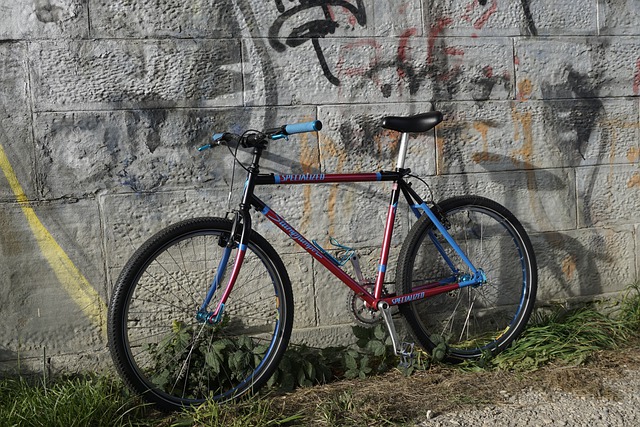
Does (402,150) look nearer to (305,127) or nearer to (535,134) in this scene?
(305,127)

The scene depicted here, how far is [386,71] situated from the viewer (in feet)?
11.8

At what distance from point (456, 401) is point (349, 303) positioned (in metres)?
0.73

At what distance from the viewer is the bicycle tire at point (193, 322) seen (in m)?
2.81

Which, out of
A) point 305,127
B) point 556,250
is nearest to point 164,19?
point 305,127

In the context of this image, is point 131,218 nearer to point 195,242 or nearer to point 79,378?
point 195,242

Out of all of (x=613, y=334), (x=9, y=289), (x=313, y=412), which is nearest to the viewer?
(x=313, y=412)

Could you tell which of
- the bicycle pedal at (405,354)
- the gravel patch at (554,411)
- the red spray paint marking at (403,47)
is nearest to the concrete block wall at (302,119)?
the red spray paint marking at (403,47)

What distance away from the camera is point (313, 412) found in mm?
2920

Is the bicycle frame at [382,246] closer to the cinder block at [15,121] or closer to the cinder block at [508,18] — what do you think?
the cinder block at [508,18]

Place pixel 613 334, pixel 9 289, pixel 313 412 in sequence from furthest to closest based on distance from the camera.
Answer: pixel 613 334, pixel 9 289, pixel 313 412

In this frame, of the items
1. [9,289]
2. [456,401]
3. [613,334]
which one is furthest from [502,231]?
[9,289]

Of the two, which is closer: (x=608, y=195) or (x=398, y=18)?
(x=398, y=18)

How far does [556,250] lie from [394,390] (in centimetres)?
147

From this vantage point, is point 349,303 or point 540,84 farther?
point 540,84
